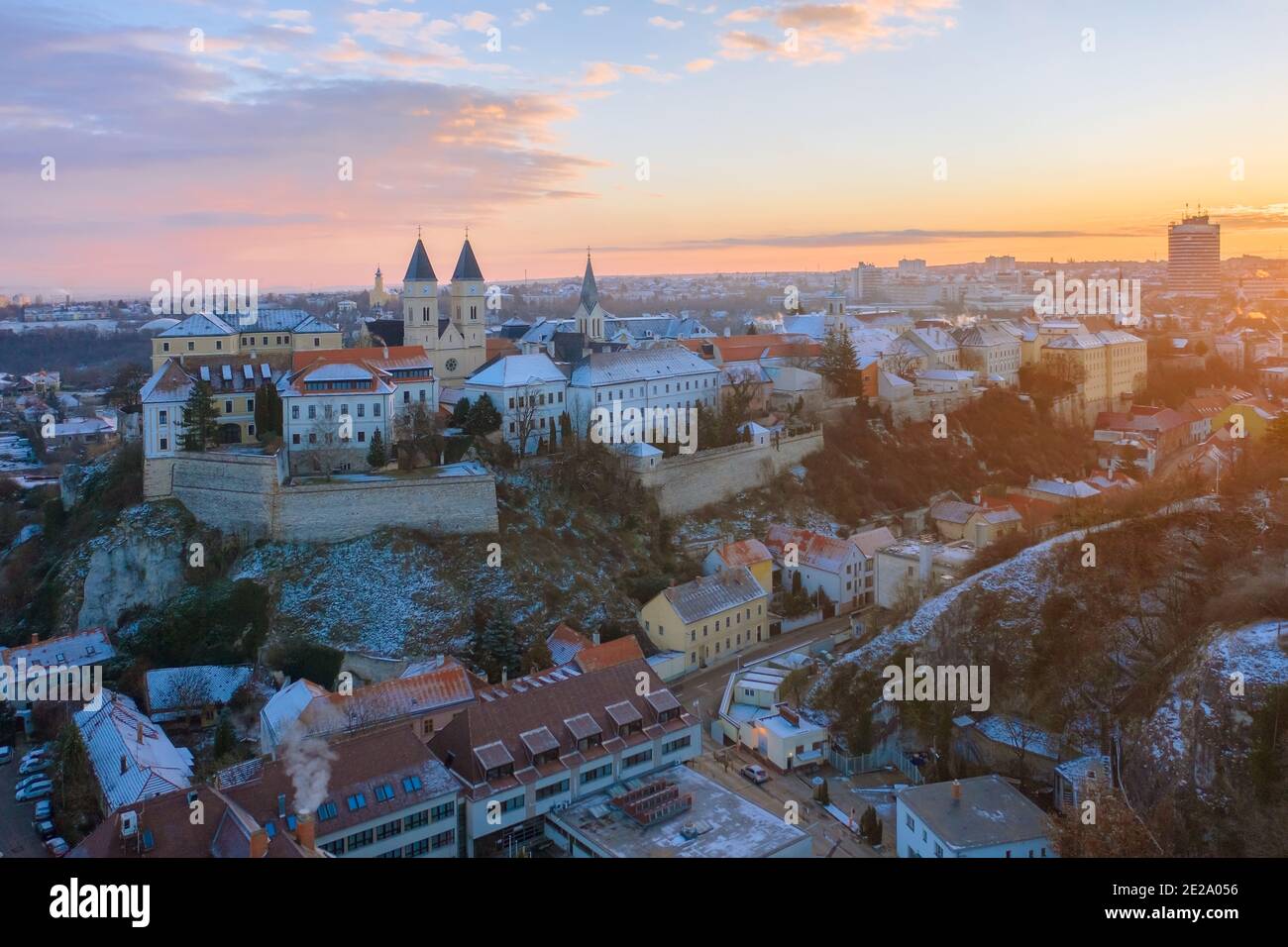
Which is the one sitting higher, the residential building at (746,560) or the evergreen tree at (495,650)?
the residential building at (746,560)

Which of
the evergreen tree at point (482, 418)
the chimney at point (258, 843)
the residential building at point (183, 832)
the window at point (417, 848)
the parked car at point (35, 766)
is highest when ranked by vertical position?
the evergreen tree at point (482, 418)

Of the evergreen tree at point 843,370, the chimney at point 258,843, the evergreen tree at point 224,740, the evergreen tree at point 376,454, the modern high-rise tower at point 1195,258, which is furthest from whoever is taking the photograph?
the modern high-rise tower at point 1195,258

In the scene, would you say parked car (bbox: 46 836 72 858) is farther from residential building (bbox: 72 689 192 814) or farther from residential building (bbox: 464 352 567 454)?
residential building (bbox: 464 352 567 454)

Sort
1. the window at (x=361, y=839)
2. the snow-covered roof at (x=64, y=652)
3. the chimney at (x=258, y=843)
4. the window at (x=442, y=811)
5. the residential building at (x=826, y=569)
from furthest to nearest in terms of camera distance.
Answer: the residential building at (x=826, y=569)
the snow-covered roof at (x=64, y=652)
the window at (x=442, y=811)
the window at (x=361, y=839)
the chimney at (x=258, y=843)

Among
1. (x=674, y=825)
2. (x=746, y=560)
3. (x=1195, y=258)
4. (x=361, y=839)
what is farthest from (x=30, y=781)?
(x=1195, y=258)

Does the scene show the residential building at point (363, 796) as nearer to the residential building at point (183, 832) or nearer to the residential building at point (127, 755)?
the residential building at point (183, 832)

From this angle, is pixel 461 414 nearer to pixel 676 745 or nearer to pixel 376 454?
pixel 376 454

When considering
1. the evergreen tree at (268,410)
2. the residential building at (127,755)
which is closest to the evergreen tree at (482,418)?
the evergreen tree at (268,410)

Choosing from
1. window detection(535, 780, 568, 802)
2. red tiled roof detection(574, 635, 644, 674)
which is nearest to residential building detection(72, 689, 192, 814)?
window detection(535, 780, 568, 802)
